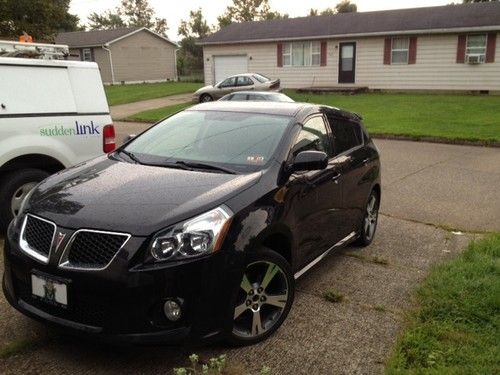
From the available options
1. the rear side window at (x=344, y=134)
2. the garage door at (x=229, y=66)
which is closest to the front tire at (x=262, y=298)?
the rear side window at (x=344, y=134)

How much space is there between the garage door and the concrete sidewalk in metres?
4.24

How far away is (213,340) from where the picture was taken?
312 cm

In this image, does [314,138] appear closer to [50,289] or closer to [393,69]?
[50,289]

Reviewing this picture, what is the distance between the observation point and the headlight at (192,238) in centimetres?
295

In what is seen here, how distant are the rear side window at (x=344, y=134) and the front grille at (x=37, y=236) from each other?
2691mm

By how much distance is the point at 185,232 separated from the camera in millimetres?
3012

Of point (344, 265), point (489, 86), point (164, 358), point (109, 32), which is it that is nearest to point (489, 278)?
point (344, 265)

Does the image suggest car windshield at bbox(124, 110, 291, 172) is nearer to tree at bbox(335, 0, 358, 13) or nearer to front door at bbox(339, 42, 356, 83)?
front door at bbox(339, 42, 356, 83)

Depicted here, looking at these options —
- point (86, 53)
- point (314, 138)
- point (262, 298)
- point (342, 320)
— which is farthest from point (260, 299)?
point (86, 53)

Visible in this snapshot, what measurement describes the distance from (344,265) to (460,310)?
1.37 metres

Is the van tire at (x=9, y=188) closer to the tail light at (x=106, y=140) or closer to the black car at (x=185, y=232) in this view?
the tail light at (x=106, y=140)

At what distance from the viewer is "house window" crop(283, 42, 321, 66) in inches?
1110

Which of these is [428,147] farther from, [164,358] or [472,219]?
[164,358]

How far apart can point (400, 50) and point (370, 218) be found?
72.9ft
